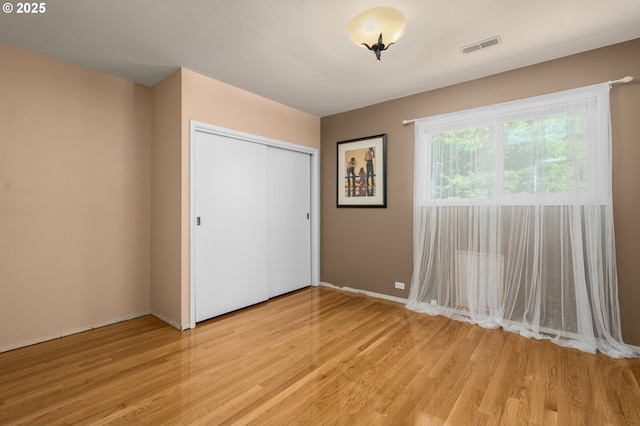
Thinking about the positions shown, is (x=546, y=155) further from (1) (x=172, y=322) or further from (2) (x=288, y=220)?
(1) (x=172, y=322)

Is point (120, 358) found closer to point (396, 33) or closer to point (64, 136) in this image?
point (64, 136)

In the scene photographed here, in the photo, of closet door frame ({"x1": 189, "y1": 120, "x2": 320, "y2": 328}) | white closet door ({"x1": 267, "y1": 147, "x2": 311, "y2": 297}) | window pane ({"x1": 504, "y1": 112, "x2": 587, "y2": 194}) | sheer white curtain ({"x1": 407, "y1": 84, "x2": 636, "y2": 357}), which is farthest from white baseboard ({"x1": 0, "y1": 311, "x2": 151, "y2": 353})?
window pane ({"x1": 504, "y1": 112, "x2": 587, "y2": 194})

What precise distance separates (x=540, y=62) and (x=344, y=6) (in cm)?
205

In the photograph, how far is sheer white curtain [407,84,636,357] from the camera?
2.50 meters

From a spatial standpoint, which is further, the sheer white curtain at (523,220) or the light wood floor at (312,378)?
the sheer white curtain at (523,220)

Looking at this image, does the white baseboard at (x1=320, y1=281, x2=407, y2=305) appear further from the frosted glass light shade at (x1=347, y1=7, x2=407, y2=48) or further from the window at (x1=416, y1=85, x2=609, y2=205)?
the frosted glass light shade at (x1=347, y1=7, x2=407, y2=48)

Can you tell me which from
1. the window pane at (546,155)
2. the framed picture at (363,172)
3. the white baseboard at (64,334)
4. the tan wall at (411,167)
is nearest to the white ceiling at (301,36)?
the tan wall at (411,167)

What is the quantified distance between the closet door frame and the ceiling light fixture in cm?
177

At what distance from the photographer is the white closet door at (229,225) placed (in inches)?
122

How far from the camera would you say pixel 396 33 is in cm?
199

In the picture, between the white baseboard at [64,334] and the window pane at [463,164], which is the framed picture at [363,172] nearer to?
the window pane at [463,164]

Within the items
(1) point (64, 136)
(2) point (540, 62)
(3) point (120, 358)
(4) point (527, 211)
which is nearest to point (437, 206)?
(4) point (527, 211)

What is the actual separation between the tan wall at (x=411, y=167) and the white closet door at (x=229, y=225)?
1.12m

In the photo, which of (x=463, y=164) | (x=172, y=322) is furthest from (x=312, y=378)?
(x=463, y=164)
